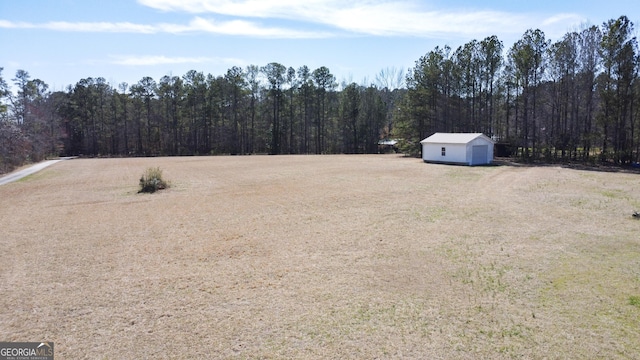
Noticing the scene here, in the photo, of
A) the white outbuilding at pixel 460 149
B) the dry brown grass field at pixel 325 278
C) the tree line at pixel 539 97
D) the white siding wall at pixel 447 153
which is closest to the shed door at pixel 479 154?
the white outbuilding at pixel 460 149

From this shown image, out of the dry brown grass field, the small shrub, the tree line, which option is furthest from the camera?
the tree line

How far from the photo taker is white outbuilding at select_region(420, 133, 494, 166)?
3297cm

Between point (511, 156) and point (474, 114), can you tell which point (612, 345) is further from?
point (474, 114)

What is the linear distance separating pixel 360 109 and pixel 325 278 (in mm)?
53120

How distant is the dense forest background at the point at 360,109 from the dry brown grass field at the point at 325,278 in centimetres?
2166

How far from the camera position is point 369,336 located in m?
5.56

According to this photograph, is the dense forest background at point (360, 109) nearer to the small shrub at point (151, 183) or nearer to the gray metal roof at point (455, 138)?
the gray metal roof at point (455, 138)

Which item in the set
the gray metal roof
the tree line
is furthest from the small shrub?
the tree line

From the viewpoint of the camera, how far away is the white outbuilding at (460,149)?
33.0 meters

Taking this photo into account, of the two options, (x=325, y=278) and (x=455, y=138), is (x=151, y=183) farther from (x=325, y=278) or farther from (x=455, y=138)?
(x=455, y=138)

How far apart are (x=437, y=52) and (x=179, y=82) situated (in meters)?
37.4

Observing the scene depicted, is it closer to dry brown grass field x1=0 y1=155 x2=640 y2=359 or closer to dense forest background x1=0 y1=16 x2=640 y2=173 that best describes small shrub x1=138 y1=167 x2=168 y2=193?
dry brown grass field x1=0 y1=155 x2=640 y2=359

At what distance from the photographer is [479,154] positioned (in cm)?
3381

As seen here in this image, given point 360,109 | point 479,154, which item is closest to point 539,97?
point 479,154
